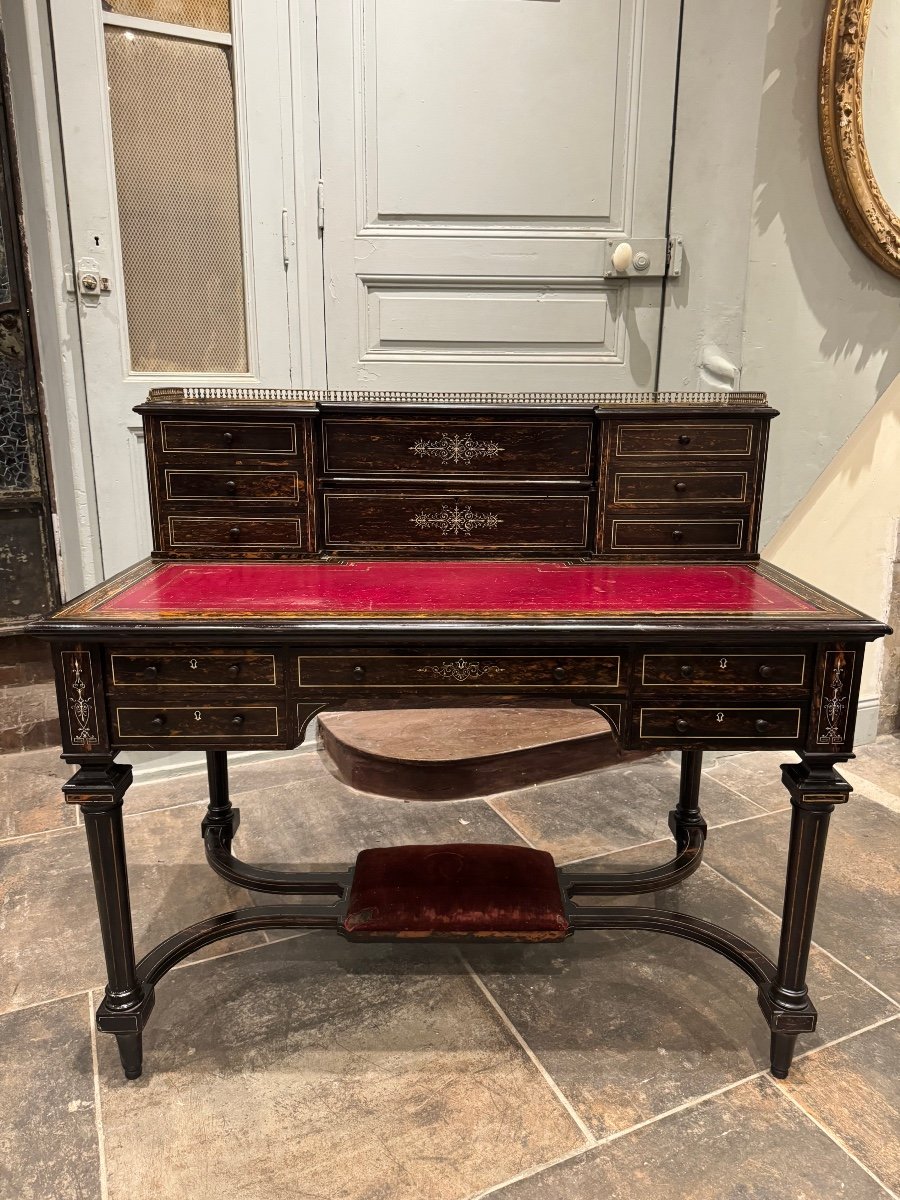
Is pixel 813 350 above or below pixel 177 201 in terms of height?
below

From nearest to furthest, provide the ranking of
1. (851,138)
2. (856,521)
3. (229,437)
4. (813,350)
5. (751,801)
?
(229,437), (851,138), (813,350), (751,801), (856,521)

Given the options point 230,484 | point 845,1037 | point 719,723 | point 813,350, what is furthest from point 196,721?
point 813,350

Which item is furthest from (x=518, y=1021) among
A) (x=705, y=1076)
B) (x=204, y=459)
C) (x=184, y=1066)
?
(x=204, y=459)

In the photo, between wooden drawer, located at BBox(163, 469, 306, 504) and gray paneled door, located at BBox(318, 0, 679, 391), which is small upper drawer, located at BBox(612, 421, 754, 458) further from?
gray paneled door, located at BBox(318, 0, 679, 391)

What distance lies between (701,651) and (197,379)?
2.27 m

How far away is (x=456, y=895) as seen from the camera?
2.11 metres

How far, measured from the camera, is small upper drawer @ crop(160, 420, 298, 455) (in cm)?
209

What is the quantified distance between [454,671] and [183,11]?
2659 millimetres

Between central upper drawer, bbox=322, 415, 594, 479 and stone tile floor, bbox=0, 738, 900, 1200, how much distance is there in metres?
1.34

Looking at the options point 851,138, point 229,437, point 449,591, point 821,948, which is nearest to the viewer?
point 449,591

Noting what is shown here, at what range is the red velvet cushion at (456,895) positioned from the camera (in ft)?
6.63

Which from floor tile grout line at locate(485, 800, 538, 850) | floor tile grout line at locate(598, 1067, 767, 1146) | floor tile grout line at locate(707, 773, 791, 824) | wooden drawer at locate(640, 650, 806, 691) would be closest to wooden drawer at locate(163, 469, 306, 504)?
wooden drawer at locate(640, 650, 806, 691)

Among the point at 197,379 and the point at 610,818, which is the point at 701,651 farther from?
the point at 197,379

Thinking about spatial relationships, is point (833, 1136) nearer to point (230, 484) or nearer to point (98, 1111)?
point (98, 1111)
